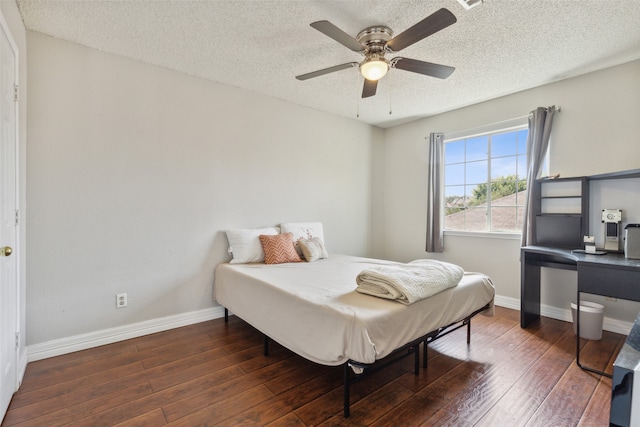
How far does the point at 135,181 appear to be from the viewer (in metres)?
2.76

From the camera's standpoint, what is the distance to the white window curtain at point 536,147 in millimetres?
3192

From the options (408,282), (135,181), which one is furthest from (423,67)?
(135,181)

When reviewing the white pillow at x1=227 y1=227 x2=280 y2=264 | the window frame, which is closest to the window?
the window frame

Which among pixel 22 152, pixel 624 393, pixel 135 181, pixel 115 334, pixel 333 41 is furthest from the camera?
pixel 135 181

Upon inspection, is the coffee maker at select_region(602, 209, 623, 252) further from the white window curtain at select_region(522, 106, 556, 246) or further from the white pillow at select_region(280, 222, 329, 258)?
the white pillow at select_region(280, 222, 329, 258)

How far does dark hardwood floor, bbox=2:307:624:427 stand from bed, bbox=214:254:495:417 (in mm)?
211

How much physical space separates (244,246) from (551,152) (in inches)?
138

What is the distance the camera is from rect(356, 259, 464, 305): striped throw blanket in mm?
1863

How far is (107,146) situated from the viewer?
2621mm

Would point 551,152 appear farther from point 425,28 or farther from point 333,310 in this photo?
point 333,310

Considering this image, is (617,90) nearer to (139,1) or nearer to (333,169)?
(333,169)

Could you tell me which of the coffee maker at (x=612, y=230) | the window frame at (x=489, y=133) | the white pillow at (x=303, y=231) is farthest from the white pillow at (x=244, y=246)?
the coffee maker at (x=612, y=230)

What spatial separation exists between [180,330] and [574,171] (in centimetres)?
430

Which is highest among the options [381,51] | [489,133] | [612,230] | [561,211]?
[381,51]
